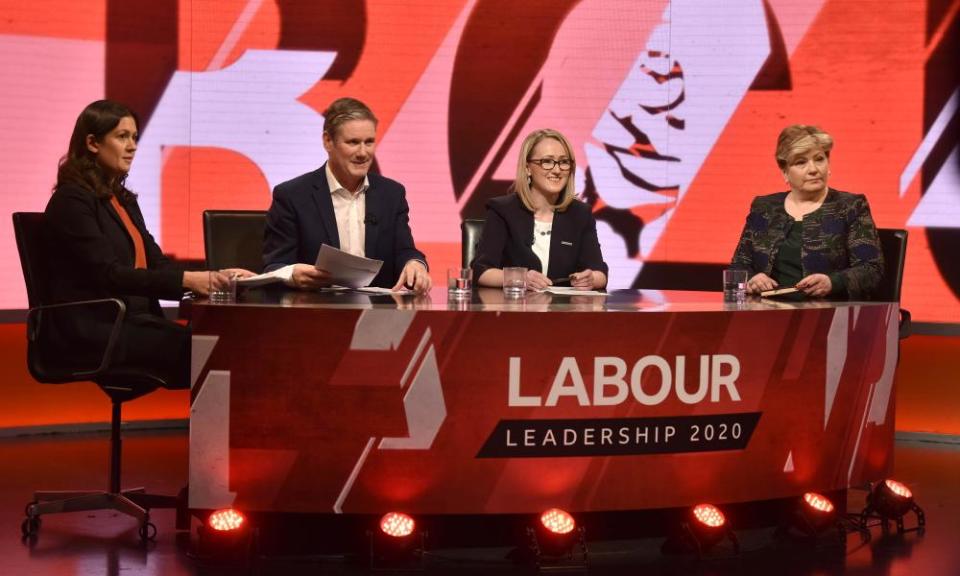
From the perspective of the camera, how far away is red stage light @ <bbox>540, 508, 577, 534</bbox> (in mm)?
3390

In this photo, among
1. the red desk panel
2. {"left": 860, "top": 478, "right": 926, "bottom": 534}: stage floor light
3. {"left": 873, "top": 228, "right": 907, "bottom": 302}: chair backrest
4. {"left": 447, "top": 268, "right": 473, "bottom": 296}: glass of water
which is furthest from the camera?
{"left": 873, "top": 228, "right": 907, "bottom": 302}: chair backrest

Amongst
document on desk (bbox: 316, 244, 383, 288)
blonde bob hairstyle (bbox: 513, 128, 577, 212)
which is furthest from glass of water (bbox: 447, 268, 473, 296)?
blonde bob hairstyle (bbox: 513, 128, 577, 212)

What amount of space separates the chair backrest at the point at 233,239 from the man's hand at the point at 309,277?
911 mm

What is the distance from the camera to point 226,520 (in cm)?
334

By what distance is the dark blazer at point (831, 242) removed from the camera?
432 cm

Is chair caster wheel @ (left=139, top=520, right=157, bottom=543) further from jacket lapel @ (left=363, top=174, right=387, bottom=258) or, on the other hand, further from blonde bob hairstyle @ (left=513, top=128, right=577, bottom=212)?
blonde bob hairstyle @ (left=513, top=128, right=577, bottom=212)

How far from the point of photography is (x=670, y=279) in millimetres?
6023

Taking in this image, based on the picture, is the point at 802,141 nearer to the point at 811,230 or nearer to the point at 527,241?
the point at 811,230

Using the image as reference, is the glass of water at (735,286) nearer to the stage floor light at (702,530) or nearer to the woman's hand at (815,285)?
the woman's hand at (815,285)

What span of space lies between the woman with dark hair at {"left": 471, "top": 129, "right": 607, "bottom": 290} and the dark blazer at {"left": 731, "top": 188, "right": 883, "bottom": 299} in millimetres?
580

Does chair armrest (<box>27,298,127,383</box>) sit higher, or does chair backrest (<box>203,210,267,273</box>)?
chair backrest (<box>203,210,267,273</box>)

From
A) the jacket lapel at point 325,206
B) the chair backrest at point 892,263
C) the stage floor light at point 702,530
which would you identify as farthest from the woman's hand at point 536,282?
the chair backrest at point 892,263

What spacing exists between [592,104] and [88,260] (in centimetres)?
292

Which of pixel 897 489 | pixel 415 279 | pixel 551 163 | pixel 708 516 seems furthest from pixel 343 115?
pixel 897 489
